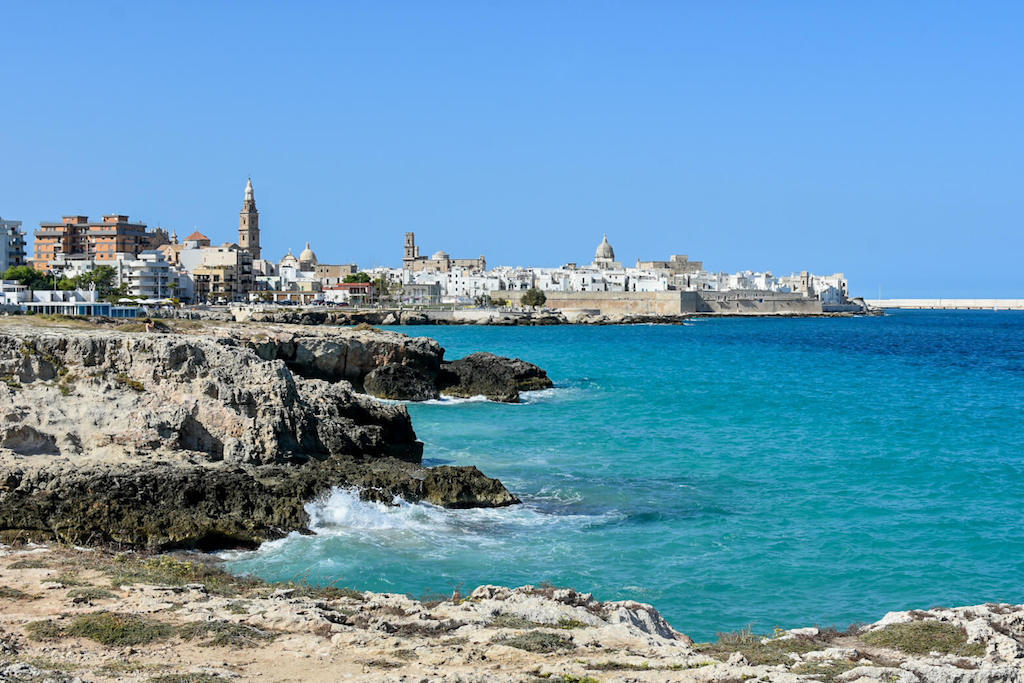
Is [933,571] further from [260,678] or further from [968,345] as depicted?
[968,345]

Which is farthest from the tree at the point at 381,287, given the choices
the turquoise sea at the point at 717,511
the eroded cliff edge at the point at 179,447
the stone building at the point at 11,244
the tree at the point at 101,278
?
the eroded cliff edge at the point at 179,447

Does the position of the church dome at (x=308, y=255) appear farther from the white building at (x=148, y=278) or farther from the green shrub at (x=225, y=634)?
the green shrub at (x=225, y=634)

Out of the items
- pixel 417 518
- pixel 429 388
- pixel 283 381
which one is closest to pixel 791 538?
pixel 417 518

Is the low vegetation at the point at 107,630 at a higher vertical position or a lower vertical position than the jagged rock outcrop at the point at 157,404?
lower

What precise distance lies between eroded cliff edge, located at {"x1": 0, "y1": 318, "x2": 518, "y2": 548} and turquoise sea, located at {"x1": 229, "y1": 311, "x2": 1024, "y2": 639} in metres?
0.68

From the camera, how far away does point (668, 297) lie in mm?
144375

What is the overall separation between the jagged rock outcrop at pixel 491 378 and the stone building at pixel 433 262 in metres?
135

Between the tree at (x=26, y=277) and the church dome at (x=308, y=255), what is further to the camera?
the church dome at (x=308, y=255)

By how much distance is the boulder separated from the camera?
1353 inches

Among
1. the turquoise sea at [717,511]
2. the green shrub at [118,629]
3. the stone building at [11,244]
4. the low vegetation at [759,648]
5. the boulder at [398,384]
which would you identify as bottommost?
the turquoise sea at [717,511]

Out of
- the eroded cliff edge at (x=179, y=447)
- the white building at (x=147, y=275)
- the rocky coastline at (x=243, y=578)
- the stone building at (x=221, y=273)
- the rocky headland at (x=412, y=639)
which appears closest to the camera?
the rocky headland at (x=412, y=639)

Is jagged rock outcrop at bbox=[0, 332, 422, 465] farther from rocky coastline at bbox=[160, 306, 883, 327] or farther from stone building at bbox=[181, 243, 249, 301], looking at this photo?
stone building at bbox=[181, 243, 249, 301]

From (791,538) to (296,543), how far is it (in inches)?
291

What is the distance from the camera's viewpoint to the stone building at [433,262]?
177375 mm
